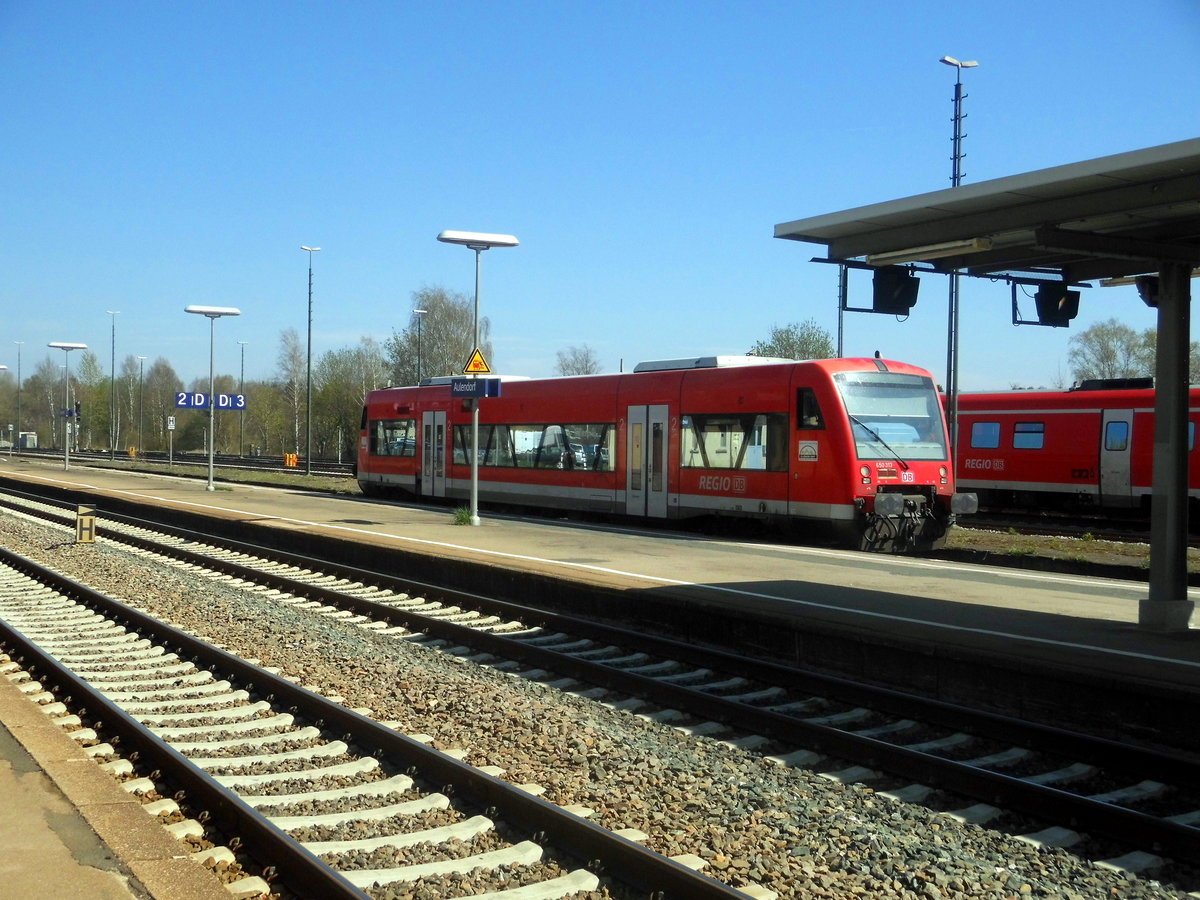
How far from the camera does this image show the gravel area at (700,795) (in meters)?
4.84

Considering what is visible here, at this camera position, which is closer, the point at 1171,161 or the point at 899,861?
the point at 899,861

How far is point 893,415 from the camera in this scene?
18.6 meters

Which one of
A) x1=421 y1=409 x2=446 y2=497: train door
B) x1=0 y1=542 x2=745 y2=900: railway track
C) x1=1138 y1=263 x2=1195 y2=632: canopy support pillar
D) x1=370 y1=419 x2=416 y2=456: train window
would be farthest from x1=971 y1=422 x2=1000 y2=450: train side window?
x1=0 y1=542 x2=745 y2=900: railway track

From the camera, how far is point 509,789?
5.47m

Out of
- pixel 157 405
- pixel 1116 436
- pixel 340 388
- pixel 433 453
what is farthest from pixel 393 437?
pixel 157 405

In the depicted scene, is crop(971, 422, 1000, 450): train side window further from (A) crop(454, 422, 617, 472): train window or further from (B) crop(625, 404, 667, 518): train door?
(A) crop(454, 422, 617, 472): train window

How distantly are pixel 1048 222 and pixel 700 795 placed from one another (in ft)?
18.4

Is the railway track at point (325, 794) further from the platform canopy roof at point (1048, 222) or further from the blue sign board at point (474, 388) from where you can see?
the blue sign board at point (474, 388)

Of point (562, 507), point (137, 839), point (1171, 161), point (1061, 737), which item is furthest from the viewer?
point (562, 507)

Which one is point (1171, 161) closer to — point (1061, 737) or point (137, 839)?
point (1061, 737)

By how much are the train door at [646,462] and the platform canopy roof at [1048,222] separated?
424 inches

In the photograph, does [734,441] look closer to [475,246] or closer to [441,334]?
[475,246]

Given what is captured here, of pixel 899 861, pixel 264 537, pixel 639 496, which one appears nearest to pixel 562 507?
pixel 639 496

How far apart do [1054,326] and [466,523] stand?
1234cm
